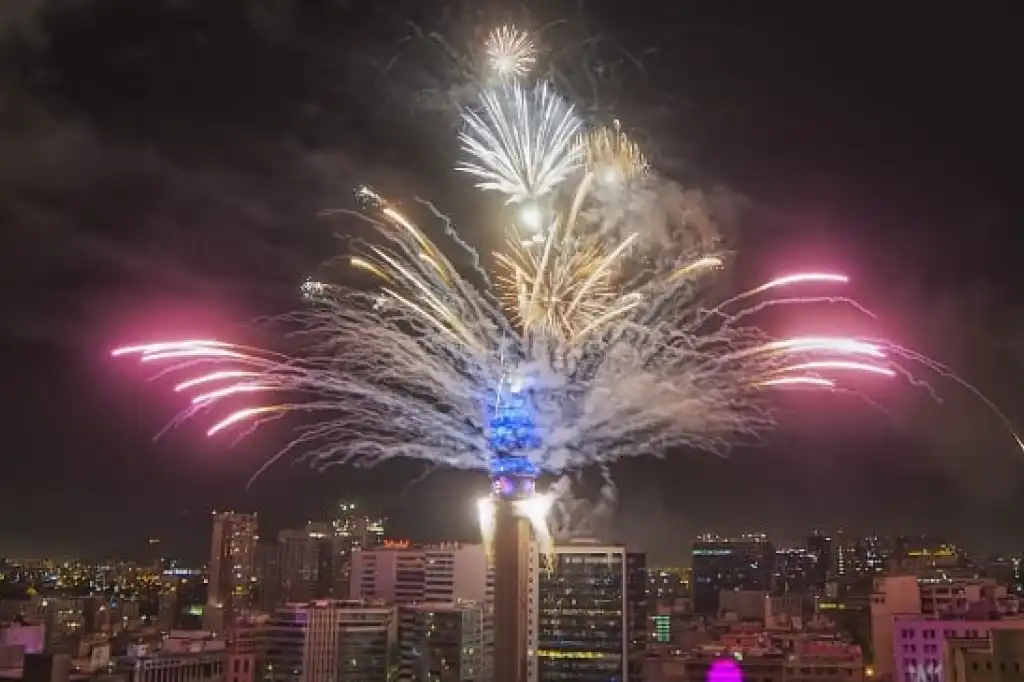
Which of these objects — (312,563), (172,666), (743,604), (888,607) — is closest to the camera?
(172,666)

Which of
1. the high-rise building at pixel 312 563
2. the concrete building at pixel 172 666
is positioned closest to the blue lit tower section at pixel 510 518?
the concrete building at pixel 172 666

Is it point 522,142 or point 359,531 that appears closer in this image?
point 522,142

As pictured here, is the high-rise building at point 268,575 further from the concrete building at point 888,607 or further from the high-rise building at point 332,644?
the concrete building at point 888,607

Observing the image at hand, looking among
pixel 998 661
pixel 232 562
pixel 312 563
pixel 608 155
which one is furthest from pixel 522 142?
pixel 232 562

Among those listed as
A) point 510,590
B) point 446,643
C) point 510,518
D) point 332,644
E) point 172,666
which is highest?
point 510,518

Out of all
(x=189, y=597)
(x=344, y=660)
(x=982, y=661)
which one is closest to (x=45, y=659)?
(x=344, y=660)

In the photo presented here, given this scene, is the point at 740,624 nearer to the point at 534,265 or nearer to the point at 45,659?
the point at 45,659

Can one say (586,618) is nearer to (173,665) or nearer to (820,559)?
(173,665)

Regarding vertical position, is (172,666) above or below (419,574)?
below
